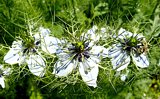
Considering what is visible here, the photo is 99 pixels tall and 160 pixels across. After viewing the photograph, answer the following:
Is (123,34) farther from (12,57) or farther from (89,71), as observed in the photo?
(12,57)

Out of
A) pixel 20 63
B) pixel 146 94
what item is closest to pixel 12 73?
pixel 20 63

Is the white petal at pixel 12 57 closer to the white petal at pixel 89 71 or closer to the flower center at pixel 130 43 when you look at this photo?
the white petal at pixel 89 71

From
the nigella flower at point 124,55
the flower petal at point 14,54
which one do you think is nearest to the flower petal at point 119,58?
the nigella flower at point 124,55

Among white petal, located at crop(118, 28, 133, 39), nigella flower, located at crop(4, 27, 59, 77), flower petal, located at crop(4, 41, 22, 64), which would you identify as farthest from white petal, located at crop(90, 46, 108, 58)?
flower petal, located at crop(4, 41, 22, 64)

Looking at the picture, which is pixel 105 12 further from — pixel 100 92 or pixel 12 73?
pixel 12 73

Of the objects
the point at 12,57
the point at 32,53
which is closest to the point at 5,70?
the point at 12,57

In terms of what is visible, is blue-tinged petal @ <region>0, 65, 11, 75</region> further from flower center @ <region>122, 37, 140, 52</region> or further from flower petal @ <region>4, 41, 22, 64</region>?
flower center @ <region>122, 37, 140, 52</region>

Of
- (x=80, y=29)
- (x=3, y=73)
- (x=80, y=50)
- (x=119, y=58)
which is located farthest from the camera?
(x=3, y=73)
